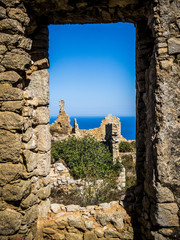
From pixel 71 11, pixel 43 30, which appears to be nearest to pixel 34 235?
pixel 43 30

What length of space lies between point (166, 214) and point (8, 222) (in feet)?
6.71

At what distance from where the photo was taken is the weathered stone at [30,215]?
2.89 meters

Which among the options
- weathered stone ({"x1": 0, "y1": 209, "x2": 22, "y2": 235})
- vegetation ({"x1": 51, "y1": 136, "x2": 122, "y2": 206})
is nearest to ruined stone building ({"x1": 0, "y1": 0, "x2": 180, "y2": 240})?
weathered stone ({"x1": 0, "y1": 209, "x2": 22, "y2": 235})

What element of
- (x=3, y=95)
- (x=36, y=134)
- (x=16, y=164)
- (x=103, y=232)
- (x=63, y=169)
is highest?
(x=3, y=95)

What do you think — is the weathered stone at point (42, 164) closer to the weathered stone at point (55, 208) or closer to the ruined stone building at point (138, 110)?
the ruined stone building at point (138, 110)

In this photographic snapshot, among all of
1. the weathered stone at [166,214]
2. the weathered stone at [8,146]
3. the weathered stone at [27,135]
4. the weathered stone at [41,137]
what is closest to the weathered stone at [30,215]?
the weathered stone at [8,146]

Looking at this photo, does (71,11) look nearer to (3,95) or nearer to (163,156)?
(3,95)

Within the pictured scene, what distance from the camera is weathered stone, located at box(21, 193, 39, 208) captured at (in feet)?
9.44

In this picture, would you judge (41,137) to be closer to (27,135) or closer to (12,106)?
(27,135)

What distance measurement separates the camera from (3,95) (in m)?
2.73

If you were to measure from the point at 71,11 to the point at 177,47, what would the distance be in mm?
1644

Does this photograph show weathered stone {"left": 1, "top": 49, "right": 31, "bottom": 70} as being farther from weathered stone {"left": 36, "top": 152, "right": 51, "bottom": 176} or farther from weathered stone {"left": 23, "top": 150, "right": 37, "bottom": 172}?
weathered stone {"left": 36, "top": 152, "right": 51, "bottom": 176}

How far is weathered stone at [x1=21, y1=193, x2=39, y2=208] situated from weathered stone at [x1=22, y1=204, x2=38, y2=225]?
0.22 ft

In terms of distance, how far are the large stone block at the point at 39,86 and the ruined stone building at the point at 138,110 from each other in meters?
0.05
